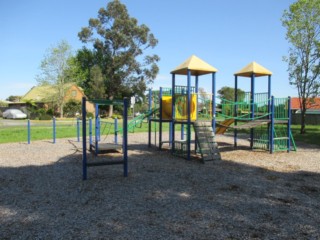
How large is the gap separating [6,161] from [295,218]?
881cm

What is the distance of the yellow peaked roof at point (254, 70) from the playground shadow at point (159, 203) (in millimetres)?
5663

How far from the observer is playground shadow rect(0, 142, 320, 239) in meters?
4.21

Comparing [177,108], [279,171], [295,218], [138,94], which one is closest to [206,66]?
[177,108]

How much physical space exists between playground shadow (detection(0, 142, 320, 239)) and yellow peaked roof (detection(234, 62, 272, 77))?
566 centimetres

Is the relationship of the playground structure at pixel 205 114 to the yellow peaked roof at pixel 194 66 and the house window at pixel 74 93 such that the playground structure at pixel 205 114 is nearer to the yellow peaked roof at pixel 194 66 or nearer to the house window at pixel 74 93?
the yellow peaked roof at pixel 194 66

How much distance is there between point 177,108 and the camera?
1175 cm

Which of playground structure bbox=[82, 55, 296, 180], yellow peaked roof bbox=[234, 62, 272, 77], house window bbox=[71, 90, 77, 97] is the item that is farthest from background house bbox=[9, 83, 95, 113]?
yellow peaked roof bbox=[234, 62, 272, 77]

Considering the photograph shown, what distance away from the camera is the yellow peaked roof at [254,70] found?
510 inches

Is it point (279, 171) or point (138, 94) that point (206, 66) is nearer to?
point (279, 171)

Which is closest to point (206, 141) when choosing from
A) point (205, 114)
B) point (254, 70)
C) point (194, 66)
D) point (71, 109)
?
point (205, 114)

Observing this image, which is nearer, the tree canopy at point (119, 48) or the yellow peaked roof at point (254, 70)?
the yellow peaked roof at point (254, 70)

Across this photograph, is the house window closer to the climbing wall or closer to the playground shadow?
the climbing wall

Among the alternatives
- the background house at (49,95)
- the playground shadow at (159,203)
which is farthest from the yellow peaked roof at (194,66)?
the background house at (49,95)

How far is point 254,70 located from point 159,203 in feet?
30.3
